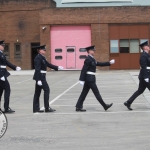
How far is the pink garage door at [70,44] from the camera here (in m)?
41.7

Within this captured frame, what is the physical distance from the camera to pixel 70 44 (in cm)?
4178

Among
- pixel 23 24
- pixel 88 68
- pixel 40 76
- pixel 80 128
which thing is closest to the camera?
pixel 80 128

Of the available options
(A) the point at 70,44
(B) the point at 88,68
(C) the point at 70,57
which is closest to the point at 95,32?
(A) the point at 70,44

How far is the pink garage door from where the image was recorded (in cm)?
4166

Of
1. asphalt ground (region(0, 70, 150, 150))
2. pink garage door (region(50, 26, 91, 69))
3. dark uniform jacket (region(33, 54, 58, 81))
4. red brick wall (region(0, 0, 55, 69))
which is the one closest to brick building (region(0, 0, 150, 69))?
pink garage door (region(50, 26, 91, 69))

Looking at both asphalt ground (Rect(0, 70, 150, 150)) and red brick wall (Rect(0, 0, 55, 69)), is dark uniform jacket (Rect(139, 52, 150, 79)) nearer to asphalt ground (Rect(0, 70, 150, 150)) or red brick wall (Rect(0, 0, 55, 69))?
asphalt ground (Rect(0, 70, 150, 150))

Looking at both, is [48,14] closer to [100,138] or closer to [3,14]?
[3,14]

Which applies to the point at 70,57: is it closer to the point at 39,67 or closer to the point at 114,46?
the point at 114,46

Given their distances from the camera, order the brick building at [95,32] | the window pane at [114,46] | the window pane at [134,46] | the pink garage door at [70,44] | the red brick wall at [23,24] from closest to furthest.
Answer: the brick building at [95,32]
the window pane at [134,46]
the window pane at [114,46]
the pink garage door at [70,44]
the red brick wall at [23,24]

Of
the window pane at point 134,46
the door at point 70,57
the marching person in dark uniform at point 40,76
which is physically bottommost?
the door at point 70,57

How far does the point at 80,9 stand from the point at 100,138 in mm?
33680

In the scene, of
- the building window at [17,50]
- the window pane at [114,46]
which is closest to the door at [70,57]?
the window pane at [114,46]

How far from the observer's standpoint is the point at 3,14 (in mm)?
44875

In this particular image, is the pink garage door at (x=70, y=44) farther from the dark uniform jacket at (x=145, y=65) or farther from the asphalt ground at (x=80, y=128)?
the dark uniform jacket at (x=145, y=65)
